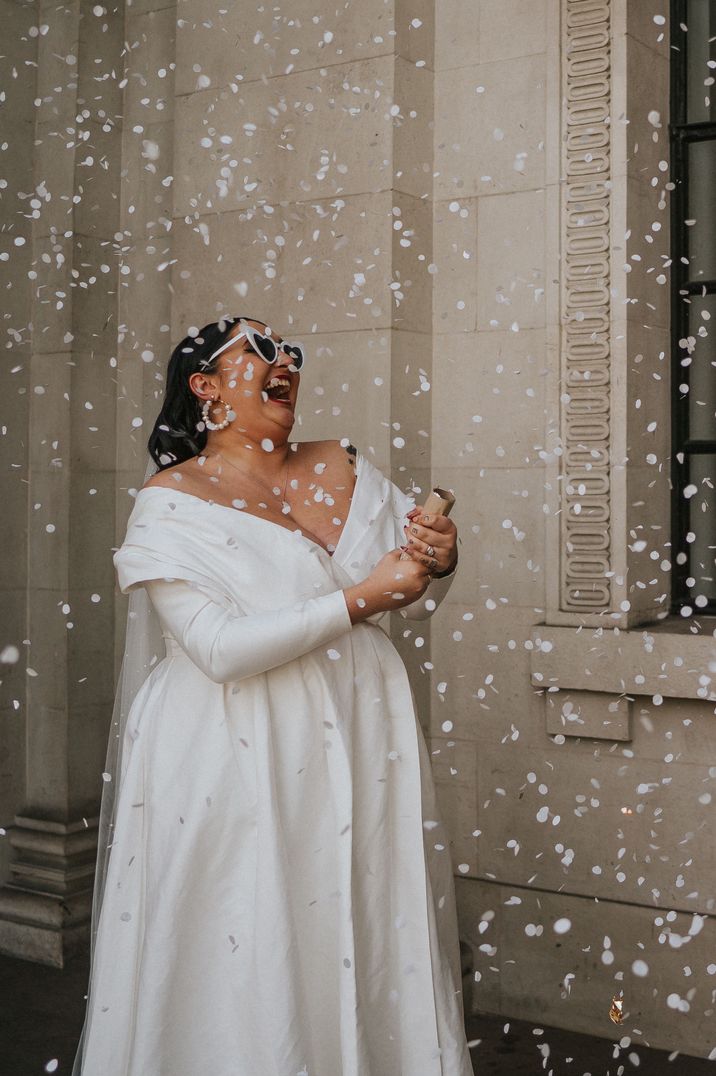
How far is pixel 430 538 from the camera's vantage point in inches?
94.5

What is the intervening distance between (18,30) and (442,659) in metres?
2.67

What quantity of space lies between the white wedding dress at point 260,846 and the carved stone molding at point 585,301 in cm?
129

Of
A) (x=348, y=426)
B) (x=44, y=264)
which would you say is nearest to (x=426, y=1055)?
(x=348, y=426)

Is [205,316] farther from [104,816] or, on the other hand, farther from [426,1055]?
[426,1055]

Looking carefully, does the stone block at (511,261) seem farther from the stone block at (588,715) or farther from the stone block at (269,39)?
the stone block at (588,715)

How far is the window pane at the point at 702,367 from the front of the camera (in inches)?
Answer: 152

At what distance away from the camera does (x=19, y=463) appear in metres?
4.43

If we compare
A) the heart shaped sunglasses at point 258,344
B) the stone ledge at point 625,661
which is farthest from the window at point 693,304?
the heart shaped sunglasses at point 258,344

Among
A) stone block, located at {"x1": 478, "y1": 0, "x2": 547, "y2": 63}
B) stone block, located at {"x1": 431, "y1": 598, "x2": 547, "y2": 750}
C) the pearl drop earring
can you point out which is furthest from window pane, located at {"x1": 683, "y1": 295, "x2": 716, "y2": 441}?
the pearl drop earring

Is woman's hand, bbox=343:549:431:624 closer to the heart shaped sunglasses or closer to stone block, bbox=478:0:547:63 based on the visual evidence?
the heart shaped sunglasses

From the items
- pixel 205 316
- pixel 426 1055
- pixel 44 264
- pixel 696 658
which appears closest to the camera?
pixel 426 1055

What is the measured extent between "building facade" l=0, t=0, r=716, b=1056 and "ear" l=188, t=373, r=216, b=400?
49.5 inches

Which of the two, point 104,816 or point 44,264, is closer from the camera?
point 104,816

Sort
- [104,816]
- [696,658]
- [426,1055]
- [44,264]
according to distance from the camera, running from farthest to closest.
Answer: [44,264], [696,658], [104,816], [426,1055]
